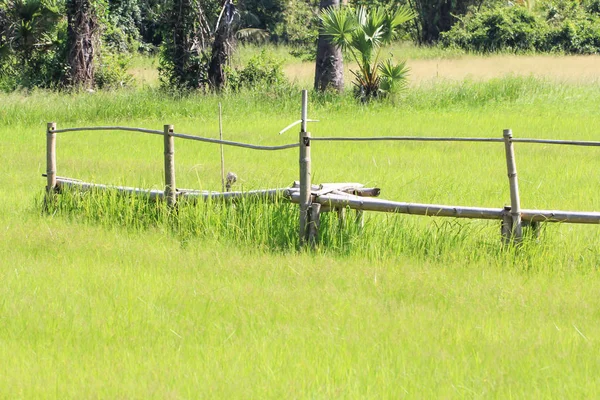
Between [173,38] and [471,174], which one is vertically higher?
[173,38]

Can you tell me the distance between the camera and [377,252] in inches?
265

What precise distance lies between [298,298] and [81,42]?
555 inches

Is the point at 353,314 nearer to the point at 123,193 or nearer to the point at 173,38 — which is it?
the point at 123,193

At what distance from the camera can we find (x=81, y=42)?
18812 mm

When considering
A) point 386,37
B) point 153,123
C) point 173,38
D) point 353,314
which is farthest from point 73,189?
point 173,38

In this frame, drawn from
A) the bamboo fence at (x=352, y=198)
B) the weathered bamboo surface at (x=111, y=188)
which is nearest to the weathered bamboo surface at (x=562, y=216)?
the bamboo fence at (x=352, y=198)

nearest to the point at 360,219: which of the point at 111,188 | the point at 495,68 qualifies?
the point at 111,188

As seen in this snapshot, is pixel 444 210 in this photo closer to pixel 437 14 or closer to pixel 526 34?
pixel 526 34

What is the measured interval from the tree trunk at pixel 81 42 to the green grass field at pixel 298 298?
26.2ft

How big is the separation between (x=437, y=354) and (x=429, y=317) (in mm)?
605

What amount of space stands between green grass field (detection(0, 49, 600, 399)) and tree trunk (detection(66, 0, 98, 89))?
26.2 feet

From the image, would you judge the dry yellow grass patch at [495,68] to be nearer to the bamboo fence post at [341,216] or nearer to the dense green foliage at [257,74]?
the dense green foliage at [257,74]

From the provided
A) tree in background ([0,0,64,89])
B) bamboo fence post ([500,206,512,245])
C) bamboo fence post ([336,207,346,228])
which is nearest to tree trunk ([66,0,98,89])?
tree in background ([0,0,64,89])

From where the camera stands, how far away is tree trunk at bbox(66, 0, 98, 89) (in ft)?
60.2
